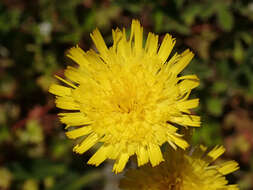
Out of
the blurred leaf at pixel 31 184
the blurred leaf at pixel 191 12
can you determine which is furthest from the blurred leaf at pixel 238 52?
the blurred leaf at pixel 31 184

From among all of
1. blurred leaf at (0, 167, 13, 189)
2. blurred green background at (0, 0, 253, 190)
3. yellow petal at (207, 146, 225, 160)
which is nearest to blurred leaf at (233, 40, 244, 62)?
blurred green background at (0, 0, 253, 190)

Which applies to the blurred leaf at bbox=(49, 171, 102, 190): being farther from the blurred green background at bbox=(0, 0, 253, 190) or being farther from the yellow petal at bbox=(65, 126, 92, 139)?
the yellow petal at bbox=(65, 126, 92, 139)

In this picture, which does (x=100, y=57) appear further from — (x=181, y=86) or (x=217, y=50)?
(x=217, y=50)

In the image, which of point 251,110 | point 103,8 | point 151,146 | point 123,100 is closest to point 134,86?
point 123,100

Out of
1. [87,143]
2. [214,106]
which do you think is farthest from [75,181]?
[214,106]

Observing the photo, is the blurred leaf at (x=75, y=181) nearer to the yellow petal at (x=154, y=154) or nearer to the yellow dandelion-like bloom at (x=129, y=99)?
the yellow dandelion-like bloom at (x=129, y=99)

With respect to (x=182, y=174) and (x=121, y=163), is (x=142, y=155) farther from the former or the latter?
(x=182, y=174)
